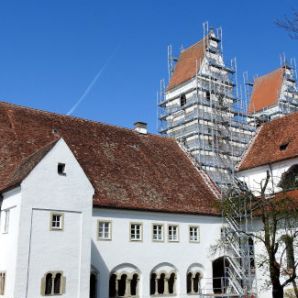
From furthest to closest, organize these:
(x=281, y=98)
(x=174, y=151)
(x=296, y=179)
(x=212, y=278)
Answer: (x=281, y=98) < (x=174, y=151) < (x=296, y=179) < (x=212, y=278)

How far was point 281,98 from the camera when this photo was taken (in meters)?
67.8

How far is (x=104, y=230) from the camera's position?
96.7 feet

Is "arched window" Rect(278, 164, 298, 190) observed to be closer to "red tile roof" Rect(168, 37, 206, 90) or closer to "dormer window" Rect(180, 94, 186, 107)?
"dormer window" Rect(180, 94, 186, 107)

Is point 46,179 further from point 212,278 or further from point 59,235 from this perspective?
point 212,278

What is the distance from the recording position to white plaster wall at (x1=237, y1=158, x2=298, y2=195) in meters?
37.3

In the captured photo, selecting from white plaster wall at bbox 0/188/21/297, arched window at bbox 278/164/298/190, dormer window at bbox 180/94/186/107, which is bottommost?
white plaster wall at bbox 0/188/21/297

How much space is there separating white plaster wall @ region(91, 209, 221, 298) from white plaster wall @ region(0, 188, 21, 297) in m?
5.37

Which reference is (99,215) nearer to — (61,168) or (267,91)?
(61,168)

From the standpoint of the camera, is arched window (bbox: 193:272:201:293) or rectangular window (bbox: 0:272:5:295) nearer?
rectangular window (bbox: 0:272:5:295)

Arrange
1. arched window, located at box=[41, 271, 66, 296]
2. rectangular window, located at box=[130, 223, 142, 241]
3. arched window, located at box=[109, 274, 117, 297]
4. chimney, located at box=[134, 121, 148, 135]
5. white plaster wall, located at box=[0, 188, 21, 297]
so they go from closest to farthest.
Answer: white plaster wall, located at box=[0, 188, 21, 297]
arched window, located at box=[41, 271, 66, 296]
arched window, located at box=[109, 274, 117, 297]
rectangular window, located at box=[130, 223, 142, 241]
chimney, located at box=[134, 121, 148, 135]

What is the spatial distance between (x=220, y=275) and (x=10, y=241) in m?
17.1

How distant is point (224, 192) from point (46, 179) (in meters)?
16.8

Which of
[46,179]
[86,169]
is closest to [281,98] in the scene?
[86,169]

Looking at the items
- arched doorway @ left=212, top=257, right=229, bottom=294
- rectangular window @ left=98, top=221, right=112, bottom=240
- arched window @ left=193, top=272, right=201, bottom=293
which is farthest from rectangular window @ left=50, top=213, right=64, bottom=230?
arched doorway @ left=212, top=257, right=229, bottom=294
